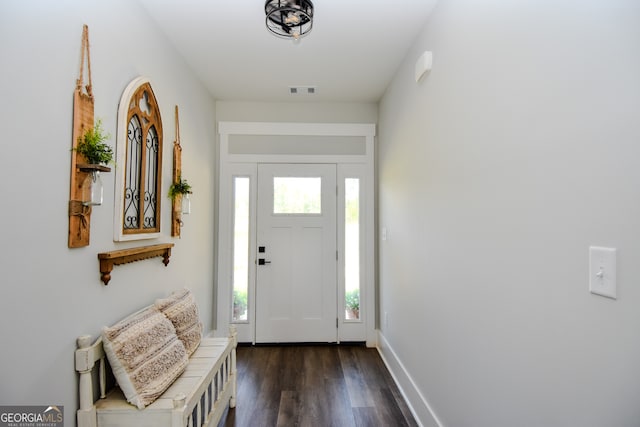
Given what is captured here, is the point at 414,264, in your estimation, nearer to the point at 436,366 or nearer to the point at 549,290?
the point at 436,366

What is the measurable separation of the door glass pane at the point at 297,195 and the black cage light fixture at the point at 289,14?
1.75 m

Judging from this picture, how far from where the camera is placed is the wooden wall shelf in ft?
5.34

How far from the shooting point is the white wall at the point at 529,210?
0.83 metres

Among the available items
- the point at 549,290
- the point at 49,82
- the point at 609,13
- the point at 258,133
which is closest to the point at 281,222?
the point at 258,133

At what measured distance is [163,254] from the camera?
2.31 meters

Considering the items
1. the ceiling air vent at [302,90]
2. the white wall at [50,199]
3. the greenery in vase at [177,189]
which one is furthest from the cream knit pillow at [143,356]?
the ceiling air vent at [302,90]

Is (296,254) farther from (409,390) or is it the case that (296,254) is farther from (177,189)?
(409,390)

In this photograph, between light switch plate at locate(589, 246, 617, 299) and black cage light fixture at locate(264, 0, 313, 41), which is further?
black cage light fixture at locate(264, 0, 313, 41)

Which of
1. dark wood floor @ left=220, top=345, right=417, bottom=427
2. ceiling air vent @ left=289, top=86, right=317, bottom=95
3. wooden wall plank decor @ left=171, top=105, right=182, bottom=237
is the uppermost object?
ceiling air vent @ left=289, top=86, right=317, bottom=95

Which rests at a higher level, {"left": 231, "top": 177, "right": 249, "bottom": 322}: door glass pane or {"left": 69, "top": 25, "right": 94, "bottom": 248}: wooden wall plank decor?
{"left": 69, "top": 25, "right": 94, "bottom": 248}: wooden wall plank decor

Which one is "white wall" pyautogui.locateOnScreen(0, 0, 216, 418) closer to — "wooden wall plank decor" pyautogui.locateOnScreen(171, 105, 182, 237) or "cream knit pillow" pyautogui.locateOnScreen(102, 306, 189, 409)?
"cream knit pillow" pyautogui.locateOnScreen(102, 306, 189, 409)

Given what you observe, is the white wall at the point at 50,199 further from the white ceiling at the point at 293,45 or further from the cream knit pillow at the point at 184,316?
the white ceiling at the point at 293,45

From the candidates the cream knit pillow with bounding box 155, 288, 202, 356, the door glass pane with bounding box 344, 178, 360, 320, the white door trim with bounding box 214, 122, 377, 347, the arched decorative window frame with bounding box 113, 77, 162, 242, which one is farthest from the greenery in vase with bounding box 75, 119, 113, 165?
the door glass pane with bounding box 344, 178, 360, 320
